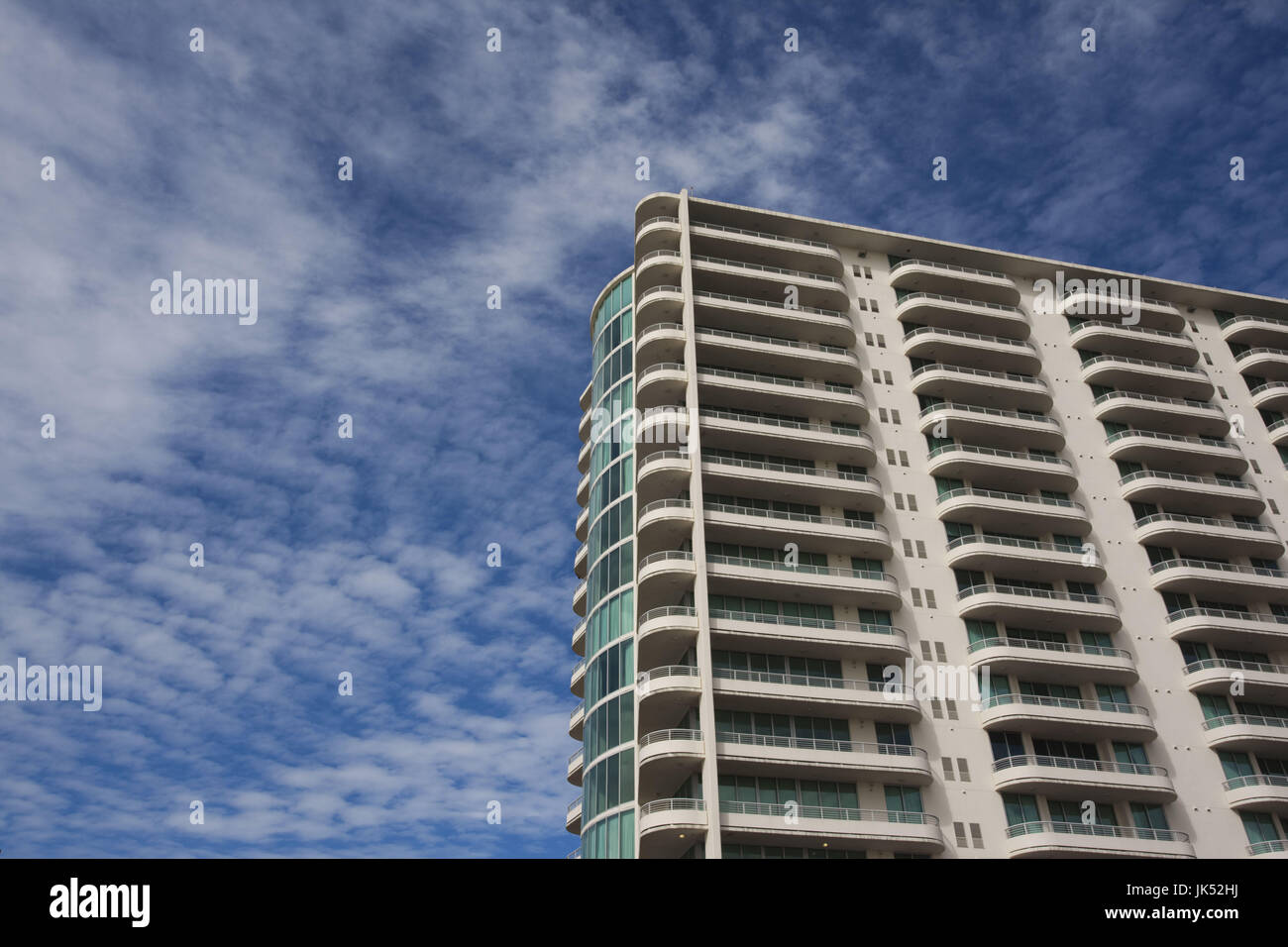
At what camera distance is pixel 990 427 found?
6656 cm

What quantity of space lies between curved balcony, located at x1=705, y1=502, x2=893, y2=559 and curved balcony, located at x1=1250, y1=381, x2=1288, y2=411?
3855 centimetres

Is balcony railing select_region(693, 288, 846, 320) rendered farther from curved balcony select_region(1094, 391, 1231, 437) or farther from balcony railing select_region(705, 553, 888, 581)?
curved balcony select_region(1094, 391, 1231, 437)

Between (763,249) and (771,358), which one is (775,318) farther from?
(763,249)

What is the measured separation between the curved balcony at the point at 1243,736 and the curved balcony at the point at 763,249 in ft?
129

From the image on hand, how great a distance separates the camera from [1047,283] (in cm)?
7781

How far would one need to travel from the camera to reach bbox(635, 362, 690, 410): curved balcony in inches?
2488

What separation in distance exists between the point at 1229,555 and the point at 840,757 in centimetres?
3631

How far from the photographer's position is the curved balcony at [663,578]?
55719 millimetres

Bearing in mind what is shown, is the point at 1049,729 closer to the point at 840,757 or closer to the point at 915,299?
the point at 840,757

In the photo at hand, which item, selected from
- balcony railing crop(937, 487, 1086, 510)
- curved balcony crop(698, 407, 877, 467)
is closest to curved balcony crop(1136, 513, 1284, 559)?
balcony railing crop(937, 487, 1086, 510)

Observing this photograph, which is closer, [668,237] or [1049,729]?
[1049,729]

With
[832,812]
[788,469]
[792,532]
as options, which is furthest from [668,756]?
[788,469]

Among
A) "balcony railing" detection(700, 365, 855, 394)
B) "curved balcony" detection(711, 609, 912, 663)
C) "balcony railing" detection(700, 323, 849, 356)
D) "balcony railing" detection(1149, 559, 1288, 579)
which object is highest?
"balcony railing" detection(700, 323, 849, 356)
